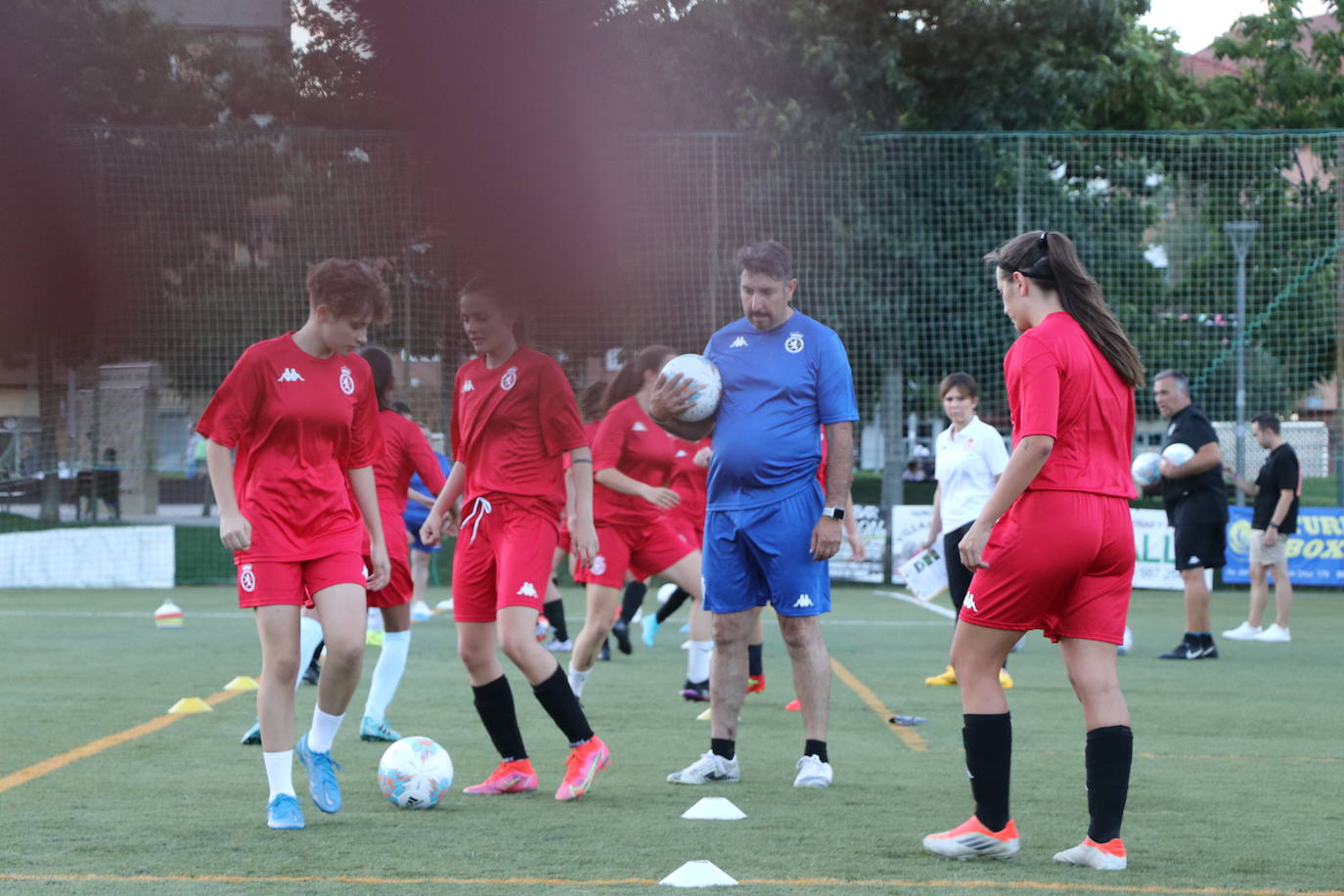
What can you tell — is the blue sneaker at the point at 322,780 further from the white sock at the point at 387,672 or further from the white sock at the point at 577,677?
the white sock at the point at 577,677

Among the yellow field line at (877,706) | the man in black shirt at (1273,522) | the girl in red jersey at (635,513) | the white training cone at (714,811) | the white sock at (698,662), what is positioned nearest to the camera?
the white training cone at (714,811)

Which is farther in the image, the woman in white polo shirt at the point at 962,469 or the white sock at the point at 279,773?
the woman in white polo shirt at the point at 962,469

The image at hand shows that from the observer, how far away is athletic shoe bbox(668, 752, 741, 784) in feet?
19.4

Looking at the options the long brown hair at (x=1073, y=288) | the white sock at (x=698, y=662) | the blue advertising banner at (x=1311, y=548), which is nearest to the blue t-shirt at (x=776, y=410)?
the long brown hair at (x=1073, y=288)

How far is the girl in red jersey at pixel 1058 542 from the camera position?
4.30 m

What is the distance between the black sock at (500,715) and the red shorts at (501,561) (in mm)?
264

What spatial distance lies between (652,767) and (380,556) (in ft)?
5.26

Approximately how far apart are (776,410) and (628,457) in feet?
9.67


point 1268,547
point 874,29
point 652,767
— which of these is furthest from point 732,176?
point 652,767

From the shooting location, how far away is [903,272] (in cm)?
2092

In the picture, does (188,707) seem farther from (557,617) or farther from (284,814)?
(557,617)

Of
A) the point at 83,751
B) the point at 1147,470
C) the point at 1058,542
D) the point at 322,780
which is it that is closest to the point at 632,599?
the point at 1147,470

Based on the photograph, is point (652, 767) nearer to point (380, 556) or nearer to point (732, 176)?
point (380, 556)

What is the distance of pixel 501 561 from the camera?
5.52 meters
